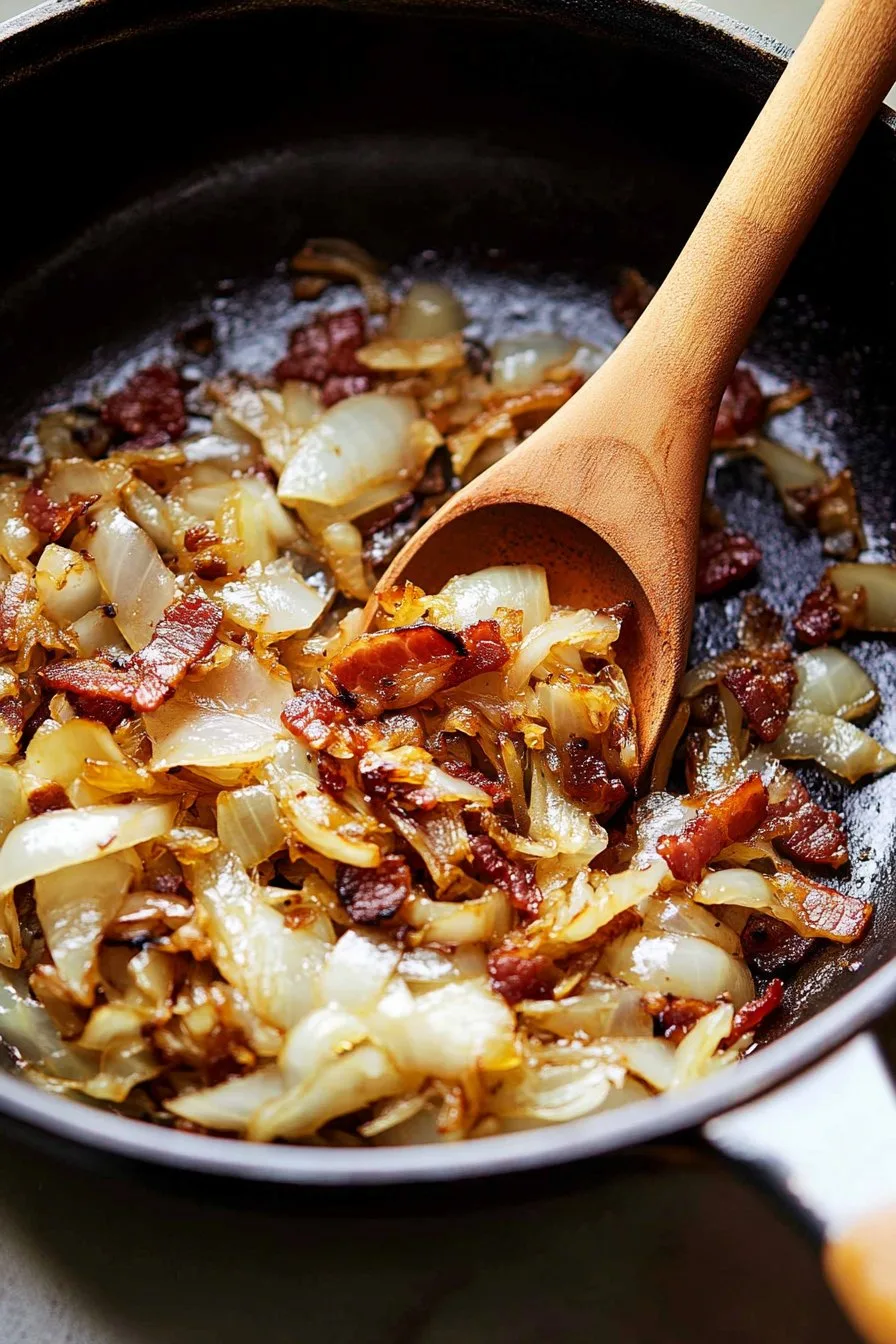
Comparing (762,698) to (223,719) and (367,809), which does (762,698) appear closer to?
(367,809)

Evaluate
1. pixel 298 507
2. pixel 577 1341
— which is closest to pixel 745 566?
pixel 298 507

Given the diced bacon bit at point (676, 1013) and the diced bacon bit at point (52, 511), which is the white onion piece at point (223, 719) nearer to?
the diced bacon bit at point (52, 511)

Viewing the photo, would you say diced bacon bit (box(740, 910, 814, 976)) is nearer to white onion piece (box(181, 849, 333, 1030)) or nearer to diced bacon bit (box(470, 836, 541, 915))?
diced bacon bit (box(470, 836, 541, 915))

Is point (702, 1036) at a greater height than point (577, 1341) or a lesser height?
greater

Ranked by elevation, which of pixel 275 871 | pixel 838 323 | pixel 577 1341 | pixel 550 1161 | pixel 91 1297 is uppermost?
pixel 838 323

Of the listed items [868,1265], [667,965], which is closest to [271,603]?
[667,965]

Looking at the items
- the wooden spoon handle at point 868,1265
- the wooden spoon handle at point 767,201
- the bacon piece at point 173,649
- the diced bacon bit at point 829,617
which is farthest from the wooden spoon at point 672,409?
the wooden spoon handle at point 868,1265

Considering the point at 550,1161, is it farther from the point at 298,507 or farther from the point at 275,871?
the point at 298,507
